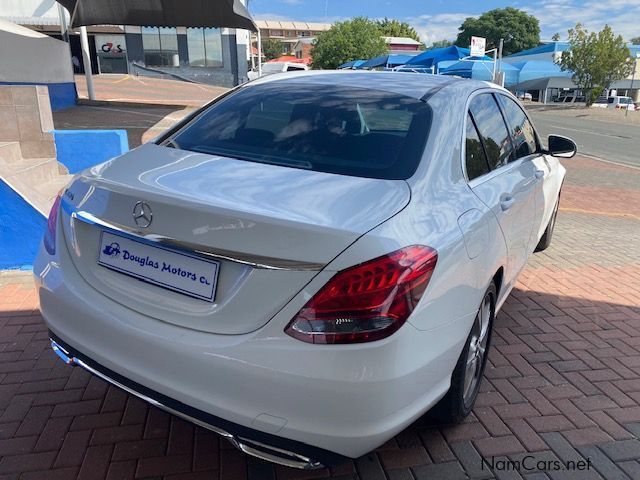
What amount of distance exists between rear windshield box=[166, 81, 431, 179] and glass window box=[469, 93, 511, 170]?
487 mm

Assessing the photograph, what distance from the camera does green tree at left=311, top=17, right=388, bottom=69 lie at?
52688mm

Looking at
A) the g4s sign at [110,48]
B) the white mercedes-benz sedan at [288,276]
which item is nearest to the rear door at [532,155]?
the white mercedes-benz sedan at [288,276]

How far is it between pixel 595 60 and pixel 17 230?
3495 centimetres

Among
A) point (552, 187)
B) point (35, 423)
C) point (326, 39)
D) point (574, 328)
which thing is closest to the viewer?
point (35, 423)

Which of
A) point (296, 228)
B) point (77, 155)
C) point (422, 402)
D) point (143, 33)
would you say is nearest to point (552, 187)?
point (422, 402)

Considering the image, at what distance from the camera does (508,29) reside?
87.9 metres

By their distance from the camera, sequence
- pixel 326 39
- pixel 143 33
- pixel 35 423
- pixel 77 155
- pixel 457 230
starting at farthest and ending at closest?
1. pixel 326 39
2. pixel 143 33
3. pixel 77 155
4. pixel 35 423
5. pixel 457 230

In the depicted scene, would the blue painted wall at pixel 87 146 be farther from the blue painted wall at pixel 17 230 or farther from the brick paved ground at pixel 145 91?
the brick paved ground at pixel 145 91

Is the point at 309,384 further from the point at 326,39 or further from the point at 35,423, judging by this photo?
the point at 326,39

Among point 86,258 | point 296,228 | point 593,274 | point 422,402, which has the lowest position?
point 593,274

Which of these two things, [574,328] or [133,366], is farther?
[574,328]

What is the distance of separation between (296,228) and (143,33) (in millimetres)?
38405

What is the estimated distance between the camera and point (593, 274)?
16.1 ft

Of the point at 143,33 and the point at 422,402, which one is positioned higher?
the point at 143,33
